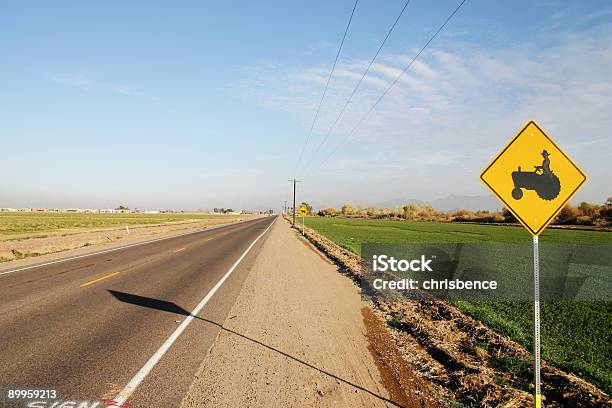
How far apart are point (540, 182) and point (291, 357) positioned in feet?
13.4

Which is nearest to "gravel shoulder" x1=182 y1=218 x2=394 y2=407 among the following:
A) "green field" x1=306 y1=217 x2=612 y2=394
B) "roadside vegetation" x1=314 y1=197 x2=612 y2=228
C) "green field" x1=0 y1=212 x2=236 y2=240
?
"green field" x1=306 y1=217 x2=612 y2=394

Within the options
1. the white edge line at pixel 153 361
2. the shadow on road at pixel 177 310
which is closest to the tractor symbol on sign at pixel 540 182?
the shadow on road at pixel 177 310

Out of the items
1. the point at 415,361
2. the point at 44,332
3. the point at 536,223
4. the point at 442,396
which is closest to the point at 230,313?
the point at 44,332

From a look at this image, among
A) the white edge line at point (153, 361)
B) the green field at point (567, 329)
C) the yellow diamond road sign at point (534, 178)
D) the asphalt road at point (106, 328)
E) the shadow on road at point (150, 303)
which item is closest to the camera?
the yellow diamond road sign at point (534, 178)

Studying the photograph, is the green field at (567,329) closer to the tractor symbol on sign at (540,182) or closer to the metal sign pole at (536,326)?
the metal sign pole at (536,326)

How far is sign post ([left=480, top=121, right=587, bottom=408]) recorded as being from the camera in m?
3.95

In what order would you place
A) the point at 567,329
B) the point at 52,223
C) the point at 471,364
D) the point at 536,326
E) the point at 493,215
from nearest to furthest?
1. the point at 536,326
2. the point at 471,364
3. the point at 567,329
4. the point at 52,223
5. the point at 493,215

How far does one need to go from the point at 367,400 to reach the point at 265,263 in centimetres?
1203

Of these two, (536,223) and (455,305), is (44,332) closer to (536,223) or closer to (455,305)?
(536,223)

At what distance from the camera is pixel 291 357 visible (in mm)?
5496

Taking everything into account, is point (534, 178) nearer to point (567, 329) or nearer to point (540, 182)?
point (540, 182)

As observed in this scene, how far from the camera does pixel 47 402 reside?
13.0 feet

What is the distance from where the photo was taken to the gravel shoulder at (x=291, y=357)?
426cm

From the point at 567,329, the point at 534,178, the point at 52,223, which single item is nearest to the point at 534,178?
the point at 534,178
